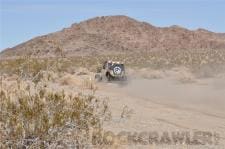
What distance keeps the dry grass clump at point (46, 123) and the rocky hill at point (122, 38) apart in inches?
4189

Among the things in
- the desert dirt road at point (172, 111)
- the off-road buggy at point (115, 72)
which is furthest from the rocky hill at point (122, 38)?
the desert dirt road at point (172, 111)

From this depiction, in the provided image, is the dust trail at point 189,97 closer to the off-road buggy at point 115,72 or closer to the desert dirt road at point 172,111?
the desert dirt road at point 172,111

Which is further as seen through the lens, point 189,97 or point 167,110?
point 189,97

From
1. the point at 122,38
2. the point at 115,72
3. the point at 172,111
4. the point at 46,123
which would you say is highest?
the point at 122,38

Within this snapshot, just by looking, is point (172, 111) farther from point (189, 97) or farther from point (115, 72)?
point (115, 72)

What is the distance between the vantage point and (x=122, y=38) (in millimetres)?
125500

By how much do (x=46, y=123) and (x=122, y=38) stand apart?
11670 centimetres

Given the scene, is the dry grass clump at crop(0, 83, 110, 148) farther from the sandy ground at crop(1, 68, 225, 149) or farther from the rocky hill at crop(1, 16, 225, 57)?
the rocky hill at crop(1, 16, 225, 57)

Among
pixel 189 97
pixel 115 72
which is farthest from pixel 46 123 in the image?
pixel 115 72

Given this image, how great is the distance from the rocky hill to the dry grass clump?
106408 mm

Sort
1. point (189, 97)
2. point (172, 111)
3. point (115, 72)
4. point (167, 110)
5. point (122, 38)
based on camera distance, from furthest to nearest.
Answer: point (122, 38)
point (115, 72)
point (189, 97)
point (167, 110)
point (172, 111)

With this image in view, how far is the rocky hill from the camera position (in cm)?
12094

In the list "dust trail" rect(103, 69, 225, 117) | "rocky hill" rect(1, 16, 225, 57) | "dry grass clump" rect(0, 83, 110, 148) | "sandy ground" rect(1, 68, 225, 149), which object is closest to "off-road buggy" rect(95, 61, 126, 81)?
→ "sandy ground" rect(1, 68, 225, 149)

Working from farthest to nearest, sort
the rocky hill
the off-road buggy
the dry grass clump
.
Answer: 1. the rocky hill
2. the off-road buggy
3. the dry grass clump
